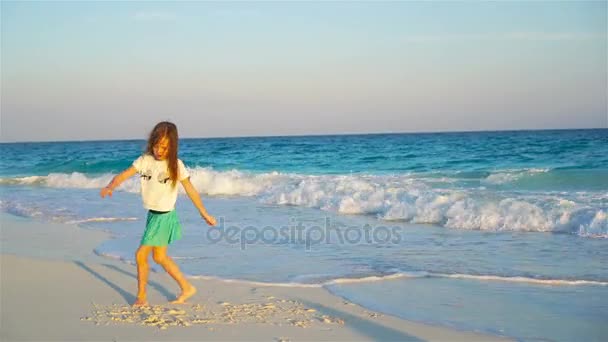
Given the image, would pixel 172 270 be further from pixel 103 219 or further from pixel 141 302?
pixel 103 219

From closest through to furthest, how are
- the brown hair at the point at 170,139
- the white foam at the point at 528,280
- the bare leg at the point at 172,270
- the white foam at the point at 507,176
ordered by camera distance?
the brown hair at the point at 170,139 < the bare leg at the point at 172,270 < the white foam at the point at 528,280 < the white foam at the point at 507,176

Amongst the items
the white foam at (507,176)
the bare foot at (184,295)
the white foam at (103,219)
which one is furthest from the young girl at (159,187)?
the white foam at (507,176)

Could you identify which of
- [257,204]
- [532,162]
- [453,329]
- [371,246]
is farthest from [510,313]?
[532,162]

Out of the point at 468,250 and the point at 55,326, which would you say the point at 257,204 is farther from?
the point at 55,326

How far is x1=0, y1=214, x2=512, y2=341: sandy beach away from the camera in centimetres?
Answer: 486

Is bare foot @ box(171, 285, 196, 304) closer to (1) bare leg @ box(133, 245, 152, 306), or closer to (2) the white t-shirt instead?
(1) bare leg @ box(133, 245, 152, 306)

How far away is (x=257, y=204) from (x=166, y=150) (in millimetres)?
9995

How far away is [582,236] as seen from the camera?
990 cm

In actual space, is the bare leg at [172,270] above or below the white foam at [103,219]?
above

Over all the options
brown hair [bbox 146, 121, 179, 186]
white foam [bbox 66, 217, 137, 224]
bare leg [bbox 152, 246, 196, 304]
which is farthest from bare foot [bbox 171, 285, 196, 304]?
white foam [bbox 66, 217, 137, 224]

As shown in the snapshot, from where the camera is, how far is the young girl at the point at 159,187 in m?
5.54

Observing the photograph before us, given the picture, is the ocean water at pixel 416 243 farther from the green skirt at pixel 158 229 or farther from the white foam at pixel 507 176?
the green skirt at pixel 158 229

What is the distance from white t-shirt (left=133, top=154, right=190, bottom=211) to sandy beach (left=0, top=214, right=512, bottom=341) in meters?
0.88

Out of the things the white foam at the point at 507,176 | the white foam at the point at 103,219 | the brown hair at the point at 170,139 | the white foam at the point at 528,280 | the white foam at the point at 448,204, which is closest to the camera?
the brown hair at the point at 170,139
